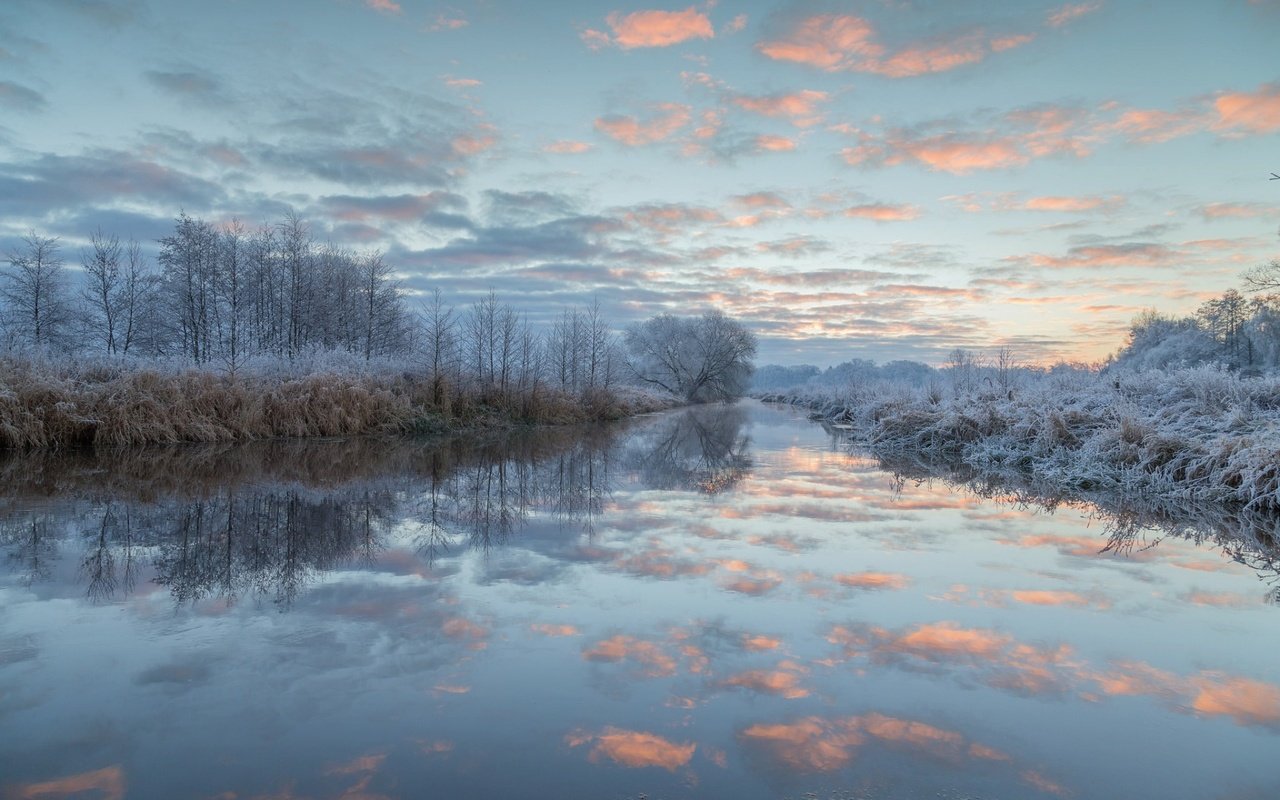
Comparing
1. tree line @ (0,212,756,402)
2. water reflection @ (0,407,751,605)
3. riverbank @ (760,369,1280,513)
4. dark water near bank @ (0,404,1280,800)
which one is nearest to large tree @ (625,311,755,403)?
tree line @ (0,212,756,402)

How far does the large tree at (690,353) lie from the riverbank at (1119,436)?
40223mm

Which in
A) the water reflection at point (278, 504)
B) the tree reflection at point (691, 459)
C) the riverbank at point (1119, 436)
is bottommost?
the tree reflection at point (691, 459)

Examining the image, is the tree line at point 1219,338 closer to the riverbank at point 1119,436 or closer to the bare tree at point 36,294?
the riverbank at point 1119,436

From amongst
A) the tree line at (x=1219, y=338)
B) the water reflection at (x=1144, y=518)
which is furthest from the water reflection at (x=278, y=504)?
the tree line at (x=1219, y=338)

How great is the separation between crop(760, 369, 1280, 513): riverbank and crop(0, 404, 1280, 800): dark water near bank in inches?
120

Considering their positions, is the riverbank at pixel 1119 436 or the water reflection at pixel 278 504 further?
the riverbank at pixel 1119 436

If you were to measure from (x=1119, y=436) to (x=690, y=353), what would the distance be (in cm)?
4905

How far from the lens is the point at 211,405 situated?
45.0 feet

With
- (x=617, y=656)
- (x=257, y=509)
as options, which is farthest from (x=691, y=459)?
(x=617, y=656)

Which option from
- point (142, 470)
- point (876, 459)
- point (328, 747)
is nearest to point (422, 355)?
point (142, 470)

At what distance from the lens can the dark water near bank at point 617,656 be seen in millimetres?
2543

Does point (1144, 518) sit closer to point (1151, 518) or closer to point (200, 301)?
point (1151, 518)

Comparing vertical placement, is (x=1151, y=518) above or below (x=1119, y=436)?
below

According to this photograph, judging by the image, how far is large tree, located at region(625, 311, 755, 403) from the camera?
58.7 meters
